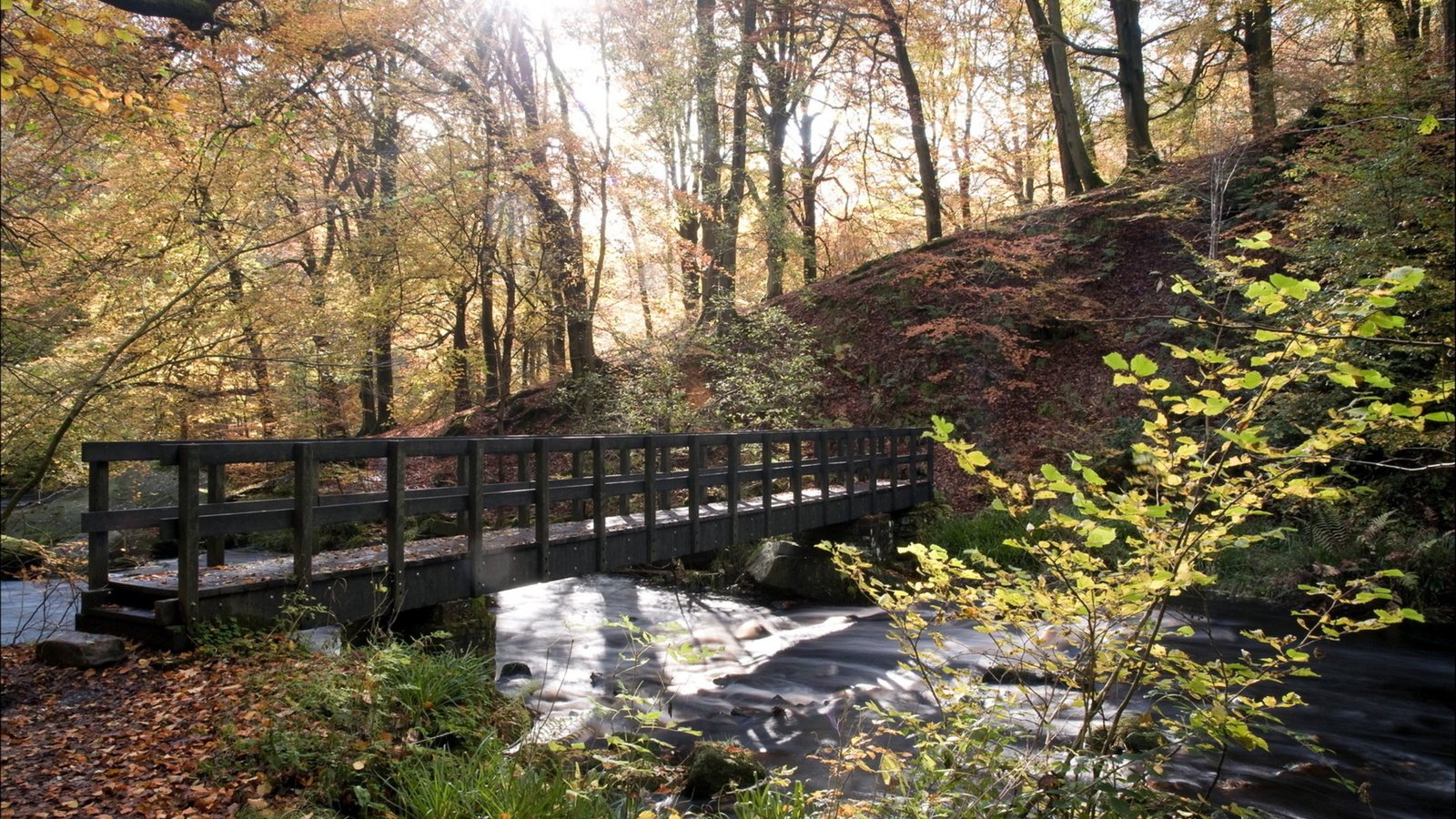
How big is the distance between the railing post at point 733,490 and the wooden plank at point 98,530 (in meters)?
5.99

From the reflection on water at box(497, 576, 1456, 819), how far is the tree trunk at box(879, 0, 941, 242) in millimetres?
11979

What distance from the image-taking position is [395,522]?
21.1 feet

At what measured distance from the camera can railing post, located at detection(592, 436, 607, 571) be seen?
8.09m

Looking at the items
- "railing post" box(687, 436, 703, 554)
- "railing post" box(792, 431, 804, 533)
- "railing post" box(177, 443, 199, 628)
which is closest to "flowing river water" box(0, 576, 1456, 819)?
"railing post" box(687, 436, 703, 554)

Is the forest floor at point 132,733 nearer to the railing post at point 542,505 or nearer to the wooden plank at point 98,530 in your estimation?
the wooden plank at point 98,530

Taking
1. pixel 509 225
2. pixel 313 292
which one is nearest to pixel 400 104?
pixel 509 225

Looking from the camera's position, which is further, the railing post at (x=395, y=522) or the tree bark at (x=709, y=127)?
the tree bark at (x=709, y=127)

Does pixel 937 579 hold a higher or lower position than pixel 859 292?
lower

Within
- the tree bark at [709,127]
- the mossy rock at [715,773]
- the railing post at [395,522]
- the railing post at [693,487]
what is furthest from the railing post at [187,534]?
the tree bark at [709,127]

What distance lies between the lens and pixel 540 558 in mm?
7648

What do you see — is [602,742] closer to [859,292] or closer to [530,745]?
[530,745]

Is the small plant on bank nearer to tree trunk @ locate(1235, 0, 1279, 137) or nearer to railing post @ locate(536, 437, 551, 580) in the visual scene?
railing post @ locate(536, 437, 551, 580)

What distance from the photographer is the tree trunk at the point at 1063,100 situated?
64.6 ft

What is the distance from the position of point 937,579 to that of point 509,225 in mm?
12974
